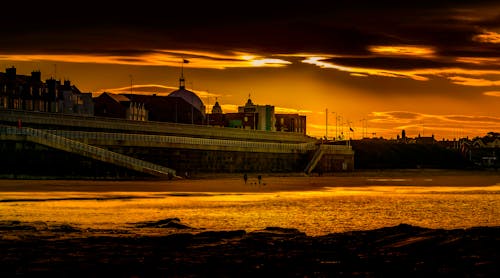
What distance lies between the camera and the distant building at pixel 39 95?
473 ft

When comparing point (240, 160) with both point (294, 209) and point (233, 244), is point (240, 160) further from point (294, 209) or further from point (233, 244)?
point (233, 244)

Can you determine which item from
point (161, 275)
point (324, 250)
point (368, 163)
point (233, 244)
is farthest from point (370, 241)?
point (368, 163)

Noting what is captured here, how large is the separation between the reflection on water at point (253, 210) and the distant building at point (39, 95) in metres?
86.5

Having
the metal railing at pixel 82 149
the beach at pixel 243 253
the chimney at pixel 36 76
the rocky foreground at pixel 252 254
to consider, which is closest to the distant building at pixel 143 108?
the chimney at pixel 36 76

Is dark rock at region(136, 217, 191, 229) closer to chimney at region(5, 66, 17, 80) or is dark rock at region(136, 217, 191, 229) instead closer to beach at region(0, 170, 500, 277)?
beach at region(0, 170, 500, 277)

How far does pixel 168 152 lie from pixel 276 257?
235 feet

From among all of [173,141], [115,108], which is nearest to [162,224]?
[173,141]

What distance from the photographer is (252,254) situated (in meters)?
26.2

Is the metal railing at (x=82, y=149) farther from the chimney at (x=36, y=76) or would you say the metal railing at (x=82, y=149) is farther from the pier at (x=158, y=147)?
the chimney at (x=36, y=76)

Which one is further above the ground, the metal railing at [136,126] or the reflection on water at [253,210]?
the metal railing at [136,126]

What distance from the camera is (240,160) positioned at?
370 feet

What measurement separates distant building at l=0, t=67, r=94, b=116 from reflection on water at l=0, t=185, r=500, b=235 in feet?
284

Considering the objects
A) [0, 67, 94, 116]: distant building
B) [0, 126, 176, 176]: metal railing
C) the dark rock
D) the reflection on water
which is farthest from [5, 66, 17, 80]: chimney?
the dark rock

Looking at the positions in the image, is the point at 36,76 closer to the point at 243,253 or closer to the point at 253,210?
the point at 253,210
